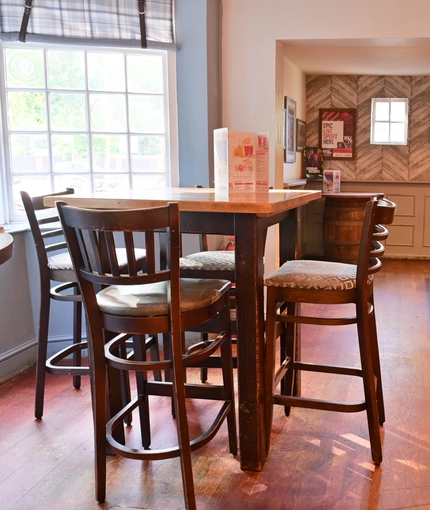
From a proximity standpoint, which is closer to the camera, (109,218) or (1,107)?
(109,218)

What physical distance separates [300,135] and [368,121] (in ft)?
3.07

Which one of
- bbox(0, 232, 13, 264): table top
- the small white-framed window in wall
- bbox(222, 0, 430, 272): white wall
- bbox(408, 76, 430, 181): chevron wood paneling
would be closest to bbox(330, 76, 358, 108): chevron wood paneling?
the small white-framed window in wall

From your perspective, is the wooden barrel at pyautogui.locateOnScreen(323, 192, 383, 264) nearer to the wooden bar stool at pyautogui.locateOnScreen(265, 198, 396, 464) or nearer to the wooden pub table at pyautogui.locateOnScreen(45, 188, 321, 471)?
the wooden bar stool at pyautogui.locateOnScreen(265, 198, 396, 464)

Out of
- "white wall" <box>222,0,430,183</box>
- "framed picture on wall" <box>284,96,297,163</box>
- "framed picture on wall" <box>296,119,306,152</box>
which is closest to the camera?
"white wall" <box>222,0,430,183</box>

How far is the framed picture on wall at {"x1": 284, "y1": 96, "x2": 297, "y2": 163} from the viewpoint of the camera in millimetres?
5484

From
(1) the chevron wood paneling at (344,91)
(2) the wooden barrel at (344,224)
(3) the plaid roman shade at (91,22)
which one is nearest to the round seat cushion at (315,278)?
(3) the plaid roman shade at (91,22)

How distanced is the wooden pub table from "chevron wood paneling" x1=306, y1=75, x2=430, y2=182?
498 cm

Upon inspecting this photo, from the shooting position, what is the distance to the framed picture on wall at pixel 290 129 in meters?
5.48

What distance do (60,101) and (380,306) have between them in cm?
291

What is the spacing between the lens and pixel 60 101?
346cm

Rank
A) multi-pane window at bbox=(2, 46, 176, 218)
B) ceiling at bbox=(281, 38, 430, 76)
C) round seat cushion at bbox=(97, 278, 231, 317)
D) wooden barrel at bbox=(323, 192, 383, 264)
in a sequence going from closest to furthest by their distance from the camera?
round seat cushion at bbox=(97, 278, 231, 317) → multi-pane window at bbox=(2, 46, 176, 218) → ceiling at bbox=(281, 38, 430, 76) → wooden barrel at bbox=(323, 192, 383, 264)

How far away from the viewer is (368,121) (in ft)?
22.2

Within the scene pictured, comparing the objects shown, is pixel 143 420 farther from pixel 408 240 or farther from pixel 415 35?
pixel 408 240

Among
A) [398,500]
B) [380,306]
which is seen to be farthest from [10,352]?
[380,306]
